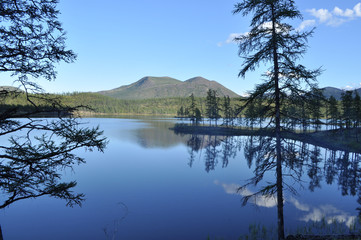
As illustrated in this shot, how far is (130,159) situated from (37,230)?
2733 centimetres

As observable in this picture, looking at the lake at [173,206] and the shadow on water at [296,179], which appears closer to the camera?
the shadow on water at [296,179]

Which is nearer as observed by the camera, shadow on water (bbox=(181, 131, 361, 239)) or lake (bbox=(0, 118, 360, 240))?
shadow on water (bbox=(181, 131, 361, 239))

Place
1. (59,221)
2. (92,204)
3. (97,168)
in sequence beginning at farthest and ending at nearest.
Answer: (97,168), (92,204), (59,221)

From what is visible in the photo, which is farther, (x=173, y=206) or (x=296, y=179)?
(x=173, y=206)

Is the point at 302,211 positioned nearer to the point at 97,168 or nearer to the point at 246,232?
the point at 246,232

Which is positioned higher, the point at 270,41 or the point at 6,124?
the point at 270,41

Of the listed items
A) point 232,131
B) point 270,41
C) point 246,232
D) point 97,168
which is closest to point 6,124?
point 270,41

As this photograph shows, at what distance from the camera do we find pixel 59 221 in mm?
19344

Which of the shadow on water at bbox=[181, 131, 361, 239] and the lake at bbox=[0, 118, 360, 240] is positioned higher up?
the shadow on water at bbox=[181, 131, 361, 239]

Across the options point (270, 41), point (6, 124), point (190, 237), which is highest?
point (270, 41)

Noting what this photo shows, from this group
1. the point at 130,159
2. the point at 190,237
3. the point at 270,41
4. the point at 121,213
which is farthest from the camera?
the point at 130,159

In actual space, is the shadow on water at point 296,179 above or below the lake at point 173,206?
above

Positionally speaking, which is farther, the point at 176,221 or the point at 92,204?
the point at 92,204

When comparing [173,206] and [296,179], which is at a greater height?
[296,179]
